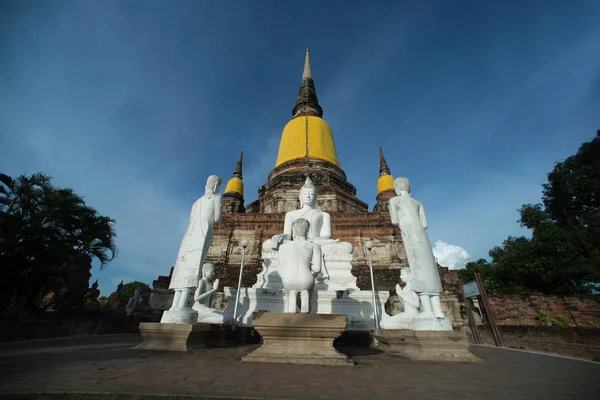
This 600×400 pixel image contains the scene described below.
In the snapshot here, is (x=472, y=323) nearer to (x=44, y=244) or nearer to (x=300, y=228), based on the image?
(x=300, y=228)

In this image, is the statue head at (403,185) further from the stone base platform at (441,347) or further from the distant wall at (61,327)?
the distant wall at (61,327)

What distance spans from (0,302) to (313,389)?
493 inches

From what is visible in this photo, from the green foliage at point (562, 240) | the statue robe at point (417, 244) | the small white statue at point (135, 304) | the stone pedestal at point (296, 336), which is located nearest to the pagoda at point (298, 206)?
the small white statue at point (135, 304)

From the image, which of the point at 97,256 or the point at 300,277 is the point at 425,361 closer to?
the point at 300,277

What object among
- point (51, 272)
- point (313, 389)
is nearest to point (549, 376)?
point (313, 389)

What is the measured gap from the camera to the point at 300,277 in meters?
4.33

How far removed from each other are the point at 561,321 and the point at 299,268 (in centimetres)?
1349

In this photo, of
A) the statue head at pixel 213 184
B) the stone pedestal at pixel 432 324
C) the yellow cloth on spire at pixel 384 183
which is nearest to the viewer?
the stone pedestal at pixel 432 324

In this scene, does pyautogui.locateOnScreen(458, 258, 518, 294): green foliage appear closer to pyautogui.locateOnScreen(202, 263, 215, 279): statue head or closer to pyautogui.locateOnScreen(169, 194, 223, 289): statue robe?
pyautogui.locateOnScreen(202, 263, 215, 279): statue head

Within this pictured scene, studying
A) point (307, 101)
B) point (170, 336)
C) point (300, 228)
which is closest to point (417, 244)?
point (300, 228)

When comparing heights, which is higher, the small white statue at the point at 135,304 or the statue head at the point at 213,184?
the statue head at the point at 213,184

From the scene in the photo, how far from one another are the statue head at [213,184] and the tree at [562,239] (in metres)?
22.5

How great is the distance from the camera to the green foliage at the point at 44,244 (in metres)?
9.23

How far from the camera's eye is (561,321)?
1123 centimetres
